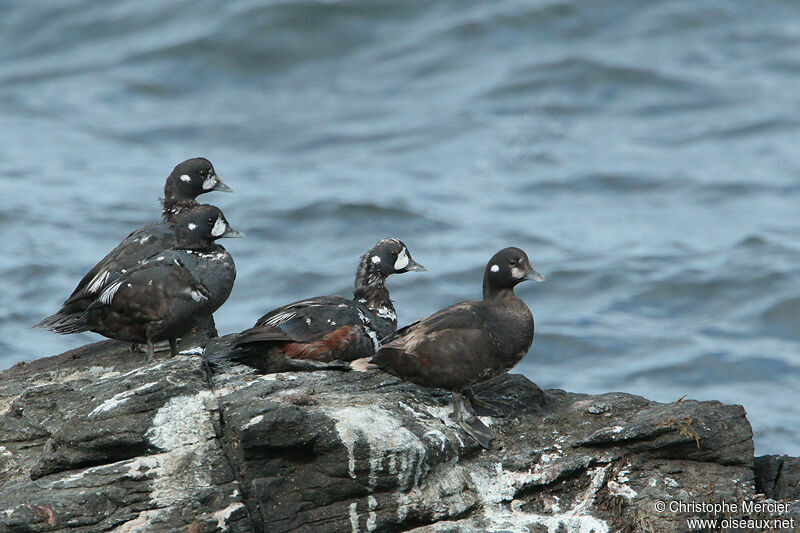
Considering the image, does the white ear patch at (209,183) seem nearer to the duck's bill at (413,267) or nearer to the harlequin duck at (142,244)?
the harlequin duck at (142,244)

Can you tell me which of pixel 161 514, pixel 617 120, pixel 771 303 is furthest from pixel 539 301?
pixel 161 514

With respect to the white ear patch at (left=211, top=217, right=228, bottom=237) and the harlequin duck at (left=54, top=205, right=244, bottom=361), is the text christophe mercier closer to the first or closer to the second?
the harlequin duck at (left=54, top=205, right=244, bottom=361)

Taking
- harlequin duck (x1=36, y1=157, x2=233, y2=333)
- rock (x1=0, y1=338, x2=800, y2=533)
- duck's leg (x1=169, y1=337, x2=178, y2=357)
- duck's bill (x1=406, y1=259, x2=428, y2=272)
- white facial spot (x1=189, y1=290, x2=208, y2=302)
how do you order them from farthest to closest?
duck's bill (x1=406, y1=259, x2=428, y2=272) < harlequin duck (x1=36, y1=157, x2=233, y2=333) < duck's leg (x1=169, y1=337, x2=178, y2=357) < white facial spot (x1=189, y1=290, x2=208, y2=302) < rock (x1=0, y1=338, x2=800, y2=533)

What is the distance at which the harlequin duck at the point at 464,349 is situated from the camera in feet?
22.5

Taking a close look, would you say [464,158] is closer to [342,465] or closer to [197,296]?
[197,296]

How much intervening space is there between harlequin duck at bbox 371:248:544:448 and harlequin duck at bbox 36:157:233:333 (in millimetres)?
2503

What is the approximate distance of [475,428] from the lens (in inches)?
262

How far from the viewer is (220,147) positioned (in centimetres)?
2119

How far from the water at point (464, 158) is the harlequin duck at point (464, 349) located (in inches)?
265

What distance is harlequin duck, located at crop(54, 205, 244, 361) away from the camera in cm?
809

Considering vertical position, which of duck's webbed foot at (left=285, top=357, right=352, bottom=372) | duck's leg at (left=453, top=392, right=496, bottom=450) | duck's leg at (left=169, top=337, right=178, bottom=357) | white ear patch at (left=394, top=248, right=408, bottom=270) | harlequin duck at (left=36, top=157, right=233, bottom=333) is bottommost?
duck's leg at (left=453, top=392, right=496, bottom=450)

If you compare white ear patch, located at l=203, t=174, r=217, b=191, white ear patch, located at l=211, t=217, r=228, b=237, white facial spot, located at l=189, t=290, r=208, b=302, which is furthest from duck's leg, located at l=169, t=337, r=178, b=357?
white ear patch, located at l=203, t=174, r=217, b=191

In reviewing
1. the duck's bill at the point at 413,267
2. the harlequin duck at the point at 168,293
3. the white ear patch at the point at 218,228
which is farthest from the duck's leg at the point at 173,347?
the duck's bill at the point at 413,267

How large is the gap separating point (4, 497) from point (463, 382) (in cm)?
262
